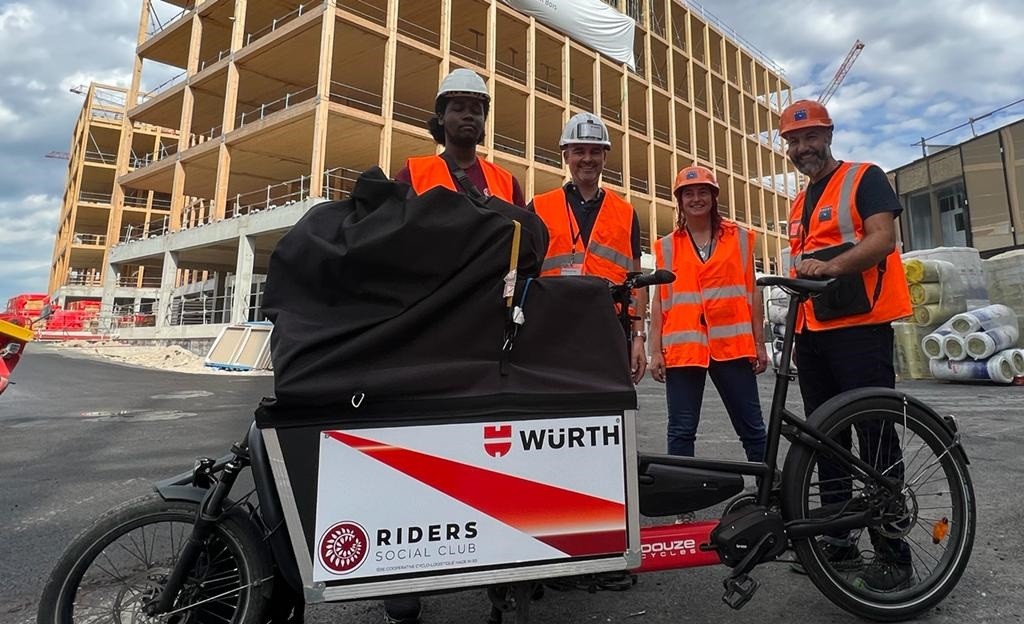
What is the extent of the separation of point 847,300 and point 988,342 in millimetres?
10795

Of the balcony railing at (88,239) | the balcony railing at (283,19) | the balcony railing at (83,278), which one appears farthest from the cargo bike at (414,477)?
the balcony railing at (88,239)

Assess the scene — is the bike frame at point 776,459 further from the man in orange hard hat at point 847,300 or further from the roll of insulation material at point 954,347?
the roll of insulation material at point 954,347

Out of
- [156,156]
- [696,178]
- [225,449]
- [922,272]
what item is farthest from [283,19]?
[696,178]

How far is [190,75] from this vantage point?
2442cm

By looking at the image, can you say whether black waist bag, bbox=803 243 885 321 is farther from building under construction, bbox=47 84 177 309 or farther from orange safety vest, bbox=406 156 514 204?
building under construction, bbox=47 84 177 309

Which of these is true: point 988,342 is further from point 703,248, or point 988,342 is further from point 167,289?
point 167,289

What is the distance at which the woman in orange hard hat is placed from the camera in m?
3.05

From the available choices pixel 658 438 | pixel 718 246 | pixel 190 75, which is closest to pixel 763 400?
pixel 658 438

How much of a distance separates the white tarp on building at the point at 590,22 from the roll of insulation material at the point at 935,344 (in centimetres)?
2297

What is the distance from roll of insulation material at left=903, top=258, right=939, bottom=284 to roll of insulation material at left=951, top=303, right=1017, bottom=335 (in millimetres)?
995

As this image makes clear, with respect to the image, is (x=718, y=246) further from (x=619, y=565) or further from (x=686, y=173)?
(x=619, y=565)

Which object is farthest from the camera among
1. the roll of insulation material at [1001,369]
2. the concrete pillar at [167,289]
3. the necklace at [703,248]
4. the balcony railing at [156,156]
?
the balcony railing at [156,156]

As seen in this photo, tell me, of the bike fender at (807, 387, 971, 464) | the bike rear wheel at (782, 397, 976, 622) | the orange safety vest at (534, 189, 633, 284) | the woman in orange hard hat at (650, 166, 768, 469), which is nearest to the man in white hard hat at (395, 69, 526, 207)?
the orange safety vest at (534, 189, 633, 284)

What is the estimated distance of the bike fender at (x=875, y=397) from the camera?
2299 millimetres
